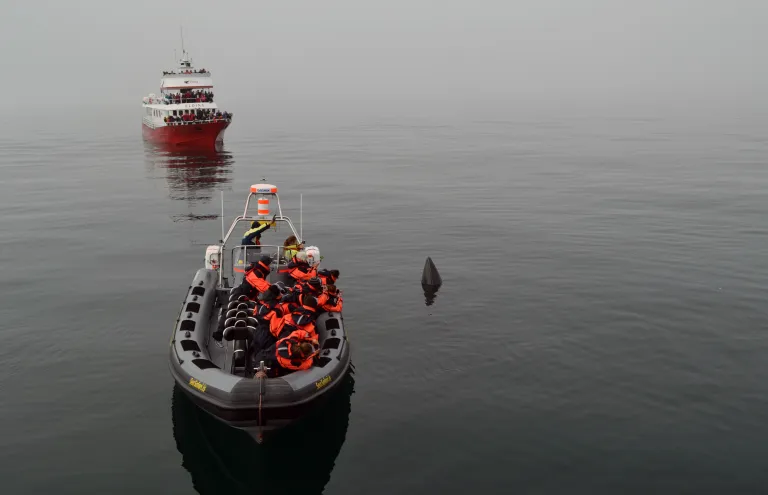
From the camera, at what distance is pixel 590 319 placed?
1639 centimetres

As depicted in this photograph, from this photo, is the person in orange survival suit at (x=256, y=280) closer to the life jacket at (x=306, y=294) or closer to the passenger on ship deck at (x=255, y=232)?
the life jacket at (x=306, y=294)

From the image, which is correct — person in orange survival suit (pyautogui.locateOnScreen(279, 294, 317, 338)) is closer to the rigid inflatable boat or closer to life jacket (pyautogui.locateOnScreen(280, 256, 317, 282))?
the rigid inflatable boat

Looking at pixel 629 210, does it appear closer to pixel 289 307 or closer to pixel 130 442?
pixel 289 307

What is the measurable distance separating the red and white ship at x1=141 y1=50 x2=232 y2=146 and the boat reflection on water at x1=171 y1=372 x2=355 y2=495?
5047 cm

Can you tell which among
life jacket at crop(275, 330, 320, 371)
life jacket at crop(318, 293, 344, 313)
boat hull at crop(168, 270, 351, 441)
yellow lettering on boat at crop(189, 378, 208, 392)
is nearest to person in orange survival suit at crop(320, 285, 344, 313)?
life jacket at crop(318, 293, 344, 313)

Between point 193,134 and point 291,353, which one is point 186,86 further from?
point 291,353

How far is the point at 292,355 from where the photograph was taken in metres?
10.8

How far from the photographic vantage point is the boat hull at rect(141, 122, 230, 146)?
5931 centimetres

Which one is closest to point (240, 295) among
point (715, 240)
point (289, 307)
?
point (289, 307)

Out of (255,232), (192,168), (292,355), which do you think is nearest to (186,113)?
(192,168)

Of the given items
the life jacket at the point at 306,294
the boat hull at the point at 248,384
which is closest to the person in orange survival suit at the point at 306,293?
the life jacket at the point at 306,294

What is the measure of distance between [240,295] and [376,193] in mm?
23754

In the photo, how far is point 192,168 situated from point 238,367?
40.4 metres

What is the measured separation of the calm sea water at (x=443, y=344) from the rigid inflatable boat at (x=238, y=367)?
37.0 inches
